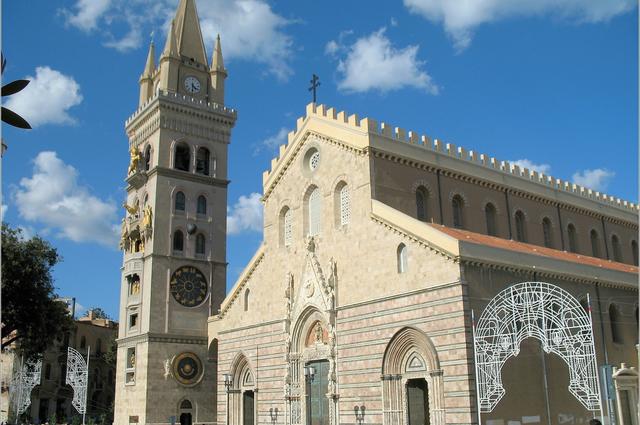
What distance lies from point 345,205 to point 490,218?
8.07 meters

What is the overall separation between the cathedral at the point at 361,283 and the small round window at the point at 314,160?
96mm

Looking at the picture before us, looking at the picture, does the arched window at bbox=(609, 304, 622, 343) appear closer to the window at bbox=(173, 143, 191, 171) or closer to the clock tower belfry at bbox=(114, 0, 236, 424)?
the clock tower belfry at bbox=(114, 0, 236, 424)

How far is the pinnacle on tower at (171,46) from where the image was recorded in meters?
49.9

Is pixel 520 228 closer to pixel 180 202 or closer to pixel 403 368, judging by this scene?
pixel 403 368

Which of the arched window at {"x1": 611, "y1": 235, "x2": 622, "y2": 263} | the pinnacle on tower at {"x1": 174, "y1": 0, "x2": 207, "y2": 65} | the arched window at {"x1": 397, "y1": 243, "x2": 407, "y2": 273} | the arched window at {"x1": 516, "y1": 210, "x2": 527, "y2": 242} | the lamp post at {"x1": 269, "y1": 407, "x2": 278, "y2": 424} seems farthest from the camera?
the pinnacle on tower at {"x1": 174, "y1": 0, "x2": 207, "y2": 65}

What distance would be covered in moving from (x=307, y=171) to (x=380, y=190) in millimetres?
5947

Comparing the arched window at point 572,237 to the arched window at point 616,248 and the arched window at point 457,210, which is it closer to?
the arched window at point 616,248

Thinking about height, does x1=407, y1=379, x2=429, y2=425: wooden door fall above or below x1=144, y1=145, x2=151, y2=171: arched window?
below

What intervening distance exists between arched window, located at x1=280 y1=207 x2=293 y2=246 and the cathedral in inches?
4.4

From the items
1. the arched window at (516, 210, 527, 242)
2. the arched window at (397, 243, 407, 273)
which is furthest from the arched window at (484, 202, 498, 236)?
the arched window at (397, 243, 407, 273)

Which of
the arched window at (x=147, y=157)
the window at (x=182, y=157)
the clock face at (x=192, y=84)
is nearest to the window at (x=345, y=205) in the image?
the window at (x=182, y=157)

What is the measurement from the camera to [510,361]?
25.1 m

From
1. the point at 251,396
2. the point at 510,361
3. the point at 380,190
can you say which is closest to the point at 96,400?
the point at 251,396

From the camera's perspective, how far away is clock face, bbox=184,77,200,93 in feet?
165
